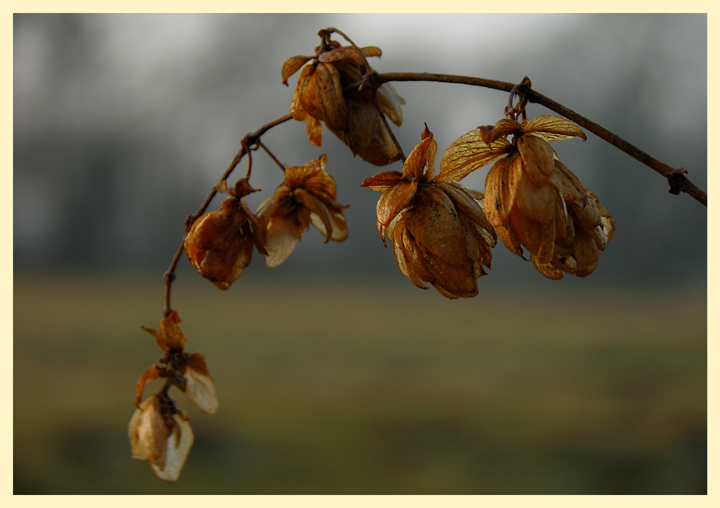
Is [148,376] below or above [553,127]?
below

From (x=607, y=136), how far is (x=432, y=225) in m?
0.11

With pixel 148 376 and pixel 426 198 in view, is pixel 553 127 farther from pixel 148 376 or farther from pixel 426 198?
pixel 148 376

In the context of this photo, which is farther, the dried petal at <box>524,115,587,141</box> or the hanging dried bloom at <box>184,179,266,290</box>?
the hanging dried bloom at <box>184,179,266,290</box>

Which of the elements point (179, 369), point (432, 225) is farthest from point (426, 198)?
point (179, 369)

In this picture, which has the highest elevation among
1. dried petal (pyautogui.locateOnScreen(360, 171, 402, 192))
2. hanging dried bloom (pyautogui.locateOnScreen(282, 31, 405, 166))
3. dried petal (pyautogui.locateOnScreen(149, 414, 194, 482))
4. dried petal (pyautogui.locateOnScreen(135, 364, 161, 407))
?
hanging dried bloom (pyautogui.locateOnScreen(282, 31, 405, 166))

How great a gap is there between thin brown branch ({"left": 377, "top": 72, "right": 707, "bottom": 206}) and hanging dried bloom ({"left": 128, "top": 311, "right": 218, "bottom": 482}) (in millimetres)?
323

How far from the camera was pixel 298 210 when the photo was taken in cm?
48

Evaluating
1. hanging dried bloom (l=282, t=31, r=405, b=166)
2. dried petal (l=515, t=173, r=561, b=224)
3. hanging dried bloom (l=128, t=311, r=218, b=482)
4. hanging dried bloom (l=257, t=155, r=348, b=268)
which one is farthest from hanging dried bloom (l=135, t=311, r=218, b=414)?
dried petal (l=515, t=173, r=561, b=224)

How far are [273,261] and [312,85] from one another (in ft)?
0.48

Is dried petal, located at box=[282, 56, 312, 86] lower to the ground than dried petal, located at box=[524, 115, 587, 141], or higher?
higher

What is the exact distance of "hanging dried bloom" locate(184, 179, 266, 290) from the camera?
44cm

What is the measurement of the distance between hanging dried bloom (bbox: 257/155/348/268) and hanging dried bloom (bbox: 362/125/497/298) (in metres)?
0.13

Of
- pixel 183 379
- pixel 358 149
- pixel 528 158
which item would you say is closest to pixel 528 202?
pixel 528 158

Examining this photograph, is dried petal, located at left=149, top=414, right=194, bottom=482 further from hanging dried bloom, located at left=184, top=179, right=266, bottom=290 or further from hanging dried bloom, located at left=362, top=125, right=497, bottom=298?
hanging dried bloom, located at left=362, top=125, right=497, bottom=298
